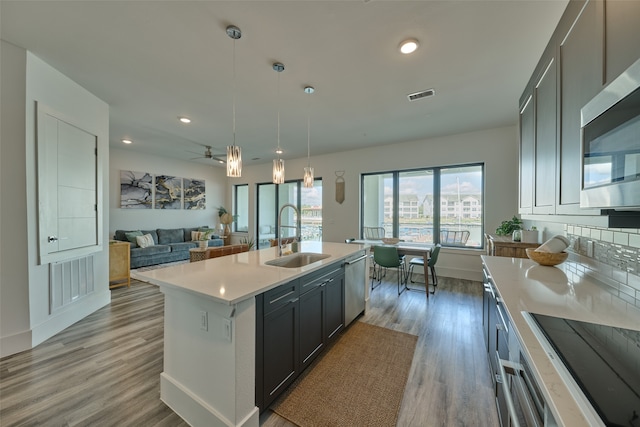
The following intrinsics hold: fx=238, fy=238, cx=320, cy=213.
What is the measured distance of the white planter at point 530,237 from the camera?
3002 mm

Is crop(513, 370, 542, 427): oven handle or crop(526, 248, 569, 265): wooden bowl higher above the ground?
crop(526, 248, 569, 265): wooden bowl

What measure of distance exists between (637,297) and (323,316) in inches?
75.5

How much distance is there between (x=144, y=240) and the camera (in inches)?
221

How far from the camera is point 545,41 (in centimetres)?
203

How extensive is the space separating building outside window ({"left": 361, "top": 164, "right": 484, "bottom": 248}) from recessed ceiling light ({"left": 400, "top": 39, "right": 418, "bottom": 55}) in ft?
10.6

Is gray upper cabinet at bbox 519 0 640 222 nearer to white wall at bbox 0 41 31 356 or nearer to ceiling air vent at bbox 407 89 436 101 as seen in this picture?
ceiling air vent at bbox 407 89 436 101

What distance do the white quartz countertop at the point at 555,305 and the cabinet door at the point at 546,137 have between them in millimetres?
484

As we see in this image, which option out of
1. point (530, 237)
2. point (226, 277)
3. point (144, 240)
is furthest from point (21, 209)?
point (530, 237)

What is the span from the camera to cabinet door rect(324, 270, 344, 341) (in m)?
2.23

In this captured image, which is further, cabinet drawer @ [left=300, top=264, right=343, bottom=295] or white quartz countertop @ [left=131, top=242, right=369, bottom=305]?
cabinet drawer @ [left=300, top=264, right=343, bottom=295]

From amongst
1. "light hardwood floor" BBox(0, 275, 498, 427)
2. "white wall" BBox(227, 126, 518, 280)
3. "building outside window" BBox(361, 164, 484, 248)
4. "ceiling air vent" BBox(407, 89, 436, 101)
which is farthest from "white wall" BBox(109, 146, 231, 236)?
"ceiling air vent" BBox(407, 89, 436, 101)

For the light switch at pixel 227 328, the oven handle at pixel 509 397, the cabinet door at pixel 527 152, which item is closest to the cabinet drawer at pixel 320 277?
the light switch at pixel 227 328

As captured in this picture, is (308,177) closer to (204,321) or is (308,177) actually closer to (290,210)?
(204,321)

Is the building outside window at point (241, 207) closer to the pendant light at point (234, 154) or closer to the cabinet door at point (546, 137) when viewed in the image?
the pendant light at point (234, 154)
